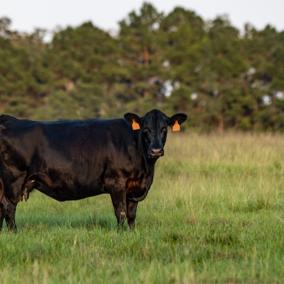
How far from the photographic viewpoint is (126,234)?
455 cm

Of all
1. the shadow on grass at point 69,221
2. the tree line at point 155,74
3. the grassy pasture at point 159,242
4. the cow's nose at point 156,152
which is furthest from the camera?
the tree line at point 155,74

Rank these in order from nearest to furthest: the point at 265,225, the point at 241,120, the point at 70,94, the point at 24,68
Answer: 1. the point at 265,225
2. the point at 241,120
3. the point at 70,94
4. the point at 24,68

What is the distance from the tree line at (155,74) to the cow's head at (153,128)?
904 inches

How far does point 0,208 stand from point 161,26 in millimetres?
31290

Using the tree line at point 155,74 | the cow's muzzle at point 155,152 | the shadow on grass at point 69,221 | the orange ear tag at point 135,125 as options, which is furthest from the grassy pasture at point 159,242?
the tree line at point 155,74

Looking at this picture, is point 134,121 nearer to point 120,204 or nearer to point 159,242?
point 120,204

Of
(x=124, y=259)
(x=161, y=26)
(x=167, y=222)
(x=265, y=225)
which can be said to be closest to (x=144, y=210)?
(x=167, y=222)

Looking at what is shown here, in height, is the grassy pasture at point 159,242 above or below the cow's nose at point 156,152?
below

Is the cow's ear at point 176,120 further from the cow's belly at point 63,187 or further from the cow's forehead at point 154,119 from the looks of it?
the cow's belly at point 63,187

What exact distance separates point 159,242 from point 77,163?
1.73m

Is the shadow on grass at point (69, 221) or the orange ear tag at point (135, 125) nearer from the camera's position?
the orange ear tag at point (135, 125)

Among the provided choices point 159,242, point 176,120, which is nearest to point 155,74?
point 176,120

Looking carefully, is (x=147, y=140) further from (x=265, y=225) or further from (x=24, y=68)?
(x=24, y=68)

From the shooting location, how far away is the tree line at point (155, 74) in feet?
93.6
